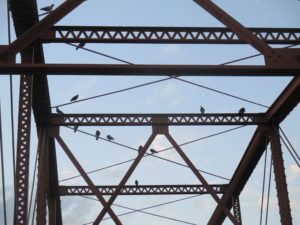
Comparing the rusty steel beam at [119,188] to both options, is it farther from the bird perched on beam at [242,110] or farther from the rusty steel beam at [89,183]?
the bird perched on beam at [242,110]

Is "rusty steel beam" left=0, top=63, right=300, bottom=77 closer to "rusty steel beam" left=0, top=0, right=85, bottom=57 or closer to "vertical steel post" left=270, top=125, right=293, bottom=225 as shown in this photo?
"rusty steel beam" left=0, top=0, right=85, bottom=57

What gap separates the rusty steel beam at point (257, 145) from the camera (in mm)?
17844

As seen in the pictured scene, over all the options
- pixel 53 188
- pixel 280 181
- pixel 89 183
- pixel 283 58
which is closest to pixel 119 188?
pixel 89 183

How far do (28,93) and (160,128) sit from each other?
699cm

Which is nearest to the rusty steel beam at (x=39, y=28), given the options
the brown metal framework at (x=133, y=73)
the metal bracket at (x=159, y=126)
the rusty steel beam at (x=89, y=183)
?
the brown metal framework at (x=133, y=73)

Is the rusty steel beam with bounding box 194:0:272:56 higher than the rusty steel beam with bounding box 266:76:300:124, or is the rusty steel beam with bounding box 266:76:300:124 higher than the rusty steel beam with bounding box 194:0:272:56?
the rusty steel beam with bounding box 266:76:300:124

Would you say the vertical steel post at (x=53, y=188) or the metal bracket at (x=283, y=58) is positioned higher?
the vertical steel post at (x=53, y=188)

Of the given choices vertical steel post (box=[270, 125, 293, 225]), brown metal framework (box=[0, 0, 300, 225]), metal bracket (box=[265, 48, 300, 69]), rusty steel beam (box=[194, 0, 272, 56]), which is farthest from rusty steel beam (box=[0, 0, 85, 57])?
vertical steel post (box=[270, 125, 293, 225])

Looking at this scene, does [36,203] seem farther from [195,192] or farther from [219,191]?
[219,191]

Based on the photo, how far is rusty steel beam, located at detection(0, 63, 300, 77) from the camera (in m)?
11.3

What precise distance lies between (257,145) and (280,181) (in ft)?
8.42

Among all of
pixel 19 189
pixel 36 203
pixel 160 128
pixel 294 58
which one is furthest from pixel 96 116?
pixel 294 58

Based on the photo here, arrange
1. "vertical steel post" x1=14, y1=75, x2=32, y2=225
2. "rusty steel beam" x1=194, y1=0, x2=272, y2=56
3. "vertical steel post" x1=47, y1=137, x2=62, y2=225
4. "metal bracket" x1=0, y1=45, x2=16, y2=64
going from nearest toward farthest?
"metal bracket" x1=0, y1=45, x2=16, y2=64 < "rusty steel beam" x1=194, y1=0, x2=272, y2=56 < "vertical steel post" x1=14, y1=75, x2=32, y2=225 < "vertical steel post" x1=47, y1=137, x2=62, y2=225

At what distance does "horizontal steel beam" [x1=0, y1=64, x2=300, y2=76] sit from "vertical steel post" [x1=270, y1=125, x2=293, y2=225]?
325 inches
